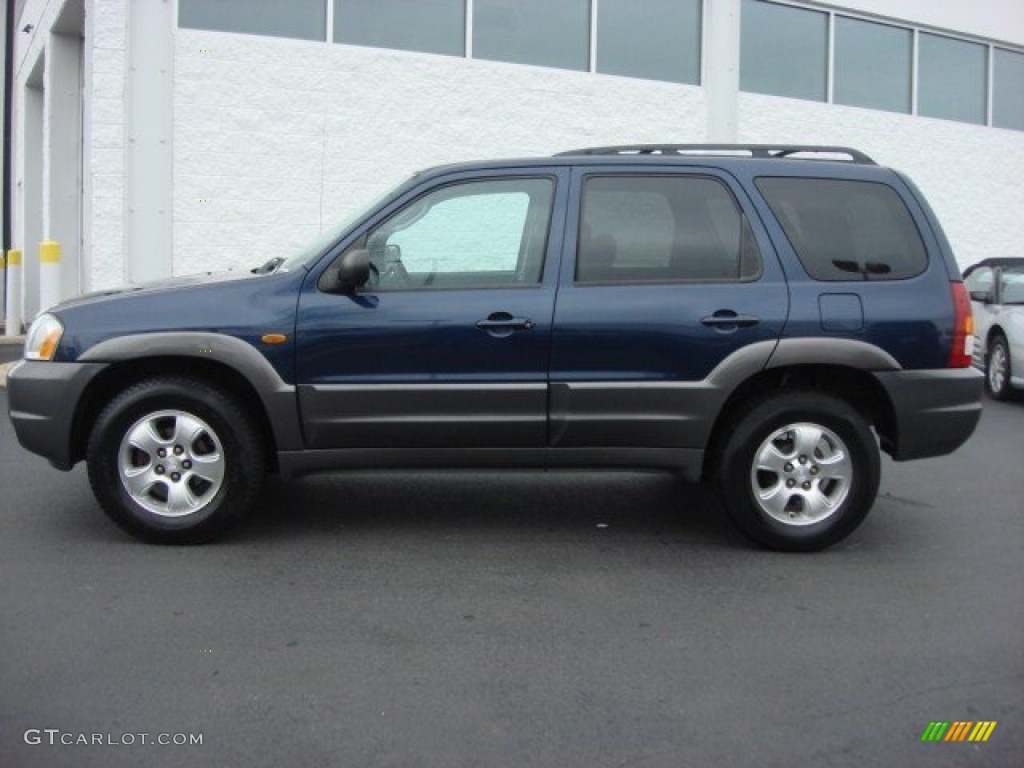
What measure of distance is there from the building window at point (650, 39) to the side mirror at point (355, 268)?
9454 mm

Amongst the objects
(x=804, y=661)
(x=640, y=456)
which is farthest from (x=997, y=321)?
(x=804, y=661)

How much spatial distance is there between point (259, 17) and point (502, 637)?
976 centimetres

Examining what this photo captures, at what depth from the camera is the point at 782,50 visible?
15.1m

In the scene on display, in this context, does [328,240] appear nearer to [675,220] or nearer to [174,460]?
[174,460]

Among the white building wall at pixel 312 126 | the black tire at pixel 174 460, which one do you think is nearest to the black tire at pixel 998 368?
the white building wall at pixel 312 126

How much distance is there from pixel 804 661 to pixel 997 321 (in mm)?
8376

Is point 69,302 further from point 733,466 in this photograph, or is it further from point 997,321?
point 997,321

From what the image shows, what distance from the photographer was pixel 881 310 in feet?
17.1

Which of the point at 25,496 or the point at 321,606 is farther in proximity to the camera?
the point at 25,496

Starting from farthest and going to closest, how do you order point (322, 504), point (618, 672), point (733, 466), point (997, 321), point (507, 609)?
point (997, 321), point (322, 504), point (733, 466), point (507, 609), point (618, 672)

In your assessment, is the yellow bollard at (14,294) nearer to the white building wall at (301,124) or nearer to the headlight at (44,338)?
the white building wall at (301,124)

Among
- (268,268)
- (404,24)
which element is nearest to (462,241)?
(268,268)

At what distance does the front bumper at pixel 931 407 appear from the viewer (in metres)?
5.21

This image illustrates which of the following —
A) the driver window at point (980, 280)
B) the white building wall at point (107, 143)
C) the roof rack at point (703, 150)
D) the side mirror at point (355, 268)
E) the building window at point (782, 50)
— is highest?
the building window at point (782, 50)
